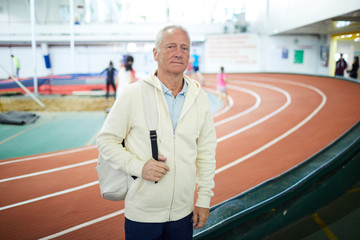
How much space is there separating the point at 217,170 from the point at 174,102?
3.23 m

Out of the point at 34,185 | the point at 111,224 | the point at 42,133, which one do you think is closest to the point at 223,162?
the point at 111,224

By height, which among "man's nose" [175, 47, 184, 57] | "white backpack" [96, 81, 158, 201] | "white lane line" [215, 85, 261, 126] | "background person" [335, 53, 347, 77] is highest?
"background person" [335, 53, 347, 77]

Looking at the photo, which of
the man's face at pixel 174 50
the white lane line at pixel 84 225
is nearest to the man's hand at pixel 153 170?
the man's face at pixel 174 50

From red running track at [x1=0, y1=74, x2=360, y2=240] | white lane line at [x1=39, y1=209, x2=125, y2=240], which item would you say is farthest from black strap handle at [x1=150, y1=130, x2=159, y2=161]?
white lane line at [x1=39, y1=209, x2=125, y2=240]

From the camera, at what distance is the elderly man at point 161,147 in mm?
1503

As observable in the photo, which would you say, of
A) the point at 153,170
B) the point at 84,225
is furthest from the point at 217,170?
the point at 153,170

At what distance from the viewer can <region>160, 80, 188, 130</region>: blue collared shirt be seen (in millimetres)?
1578

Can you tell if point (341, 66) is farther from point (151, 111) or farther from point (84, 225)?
point (151, 111)

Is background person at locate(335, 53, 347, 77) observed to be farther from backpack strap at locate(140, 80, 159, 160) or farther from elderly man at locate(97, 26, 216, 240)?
backpack strap at locate(140, 80, 159, 160)

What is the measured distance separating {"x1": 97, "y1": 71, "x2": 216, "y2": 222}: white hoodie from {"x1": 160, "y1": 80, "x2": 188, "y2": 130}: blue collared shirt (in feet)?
0.14

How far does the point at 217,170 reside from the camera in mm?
4594

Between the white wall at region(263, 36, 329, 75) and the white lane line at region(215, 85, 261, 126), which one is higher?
the white wall at region(263, 36, 329, 75)

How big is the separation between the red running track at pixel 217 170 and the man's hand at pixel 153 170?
1.77 m

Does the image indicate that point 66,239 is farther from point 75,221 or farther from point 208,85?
point 208,85
